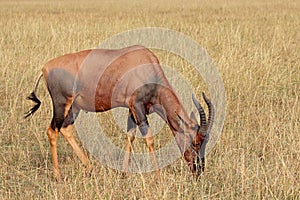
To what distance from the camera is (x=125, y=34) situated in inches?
527

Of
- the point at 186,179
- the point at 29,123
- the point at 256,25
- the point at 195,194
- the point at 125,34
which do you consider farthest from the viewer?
the point at 256,25

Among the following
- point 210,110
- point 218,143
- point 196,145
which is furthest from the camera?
point 218,143

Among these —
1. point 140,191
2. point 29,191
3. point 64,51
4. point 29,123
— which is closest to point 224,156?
point 140,191

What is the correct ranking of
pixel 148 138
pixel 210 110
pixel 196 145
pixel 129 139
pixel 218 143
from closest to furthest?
pixel 210 110 < pixel 196 145 < pixel 148 138 < pixel 129 139 < pixel 218 143

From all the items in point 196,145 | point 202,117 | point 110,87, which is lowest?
point 196,145

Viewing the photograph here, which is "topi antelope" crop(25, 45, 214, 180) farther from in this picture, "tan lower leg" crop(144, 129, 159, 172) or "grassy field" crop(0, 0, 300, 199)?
"grassy field" crop(0, 0, 300, 199)

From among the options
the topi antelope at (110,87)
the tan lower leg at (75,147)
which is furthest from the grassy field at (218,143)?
the topi antelope at (110,87)

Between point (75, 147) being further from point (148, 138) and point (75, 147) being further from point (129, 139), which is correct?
point (148, 138)

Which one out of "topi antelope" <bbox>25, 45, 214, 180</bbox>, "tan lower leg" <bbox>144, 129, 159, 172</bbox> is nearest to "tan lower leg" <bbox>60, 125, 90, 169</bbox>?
"topi antelope" <bbox>25, 45, 214, 180</bbox>

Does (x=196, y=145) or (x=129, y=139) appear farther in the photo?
(x=129, y=139)

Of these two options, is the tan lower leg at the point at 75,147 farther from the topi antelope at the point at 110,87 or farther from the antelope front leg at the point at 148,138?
the antelope front leg at the point at 148,138

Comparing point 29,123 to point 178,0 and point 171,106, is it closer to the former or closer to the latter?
point 171,106

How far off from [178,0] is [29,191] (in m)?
38.1

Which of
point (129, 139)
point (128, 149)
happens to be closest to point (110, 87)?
point (129, 139)
